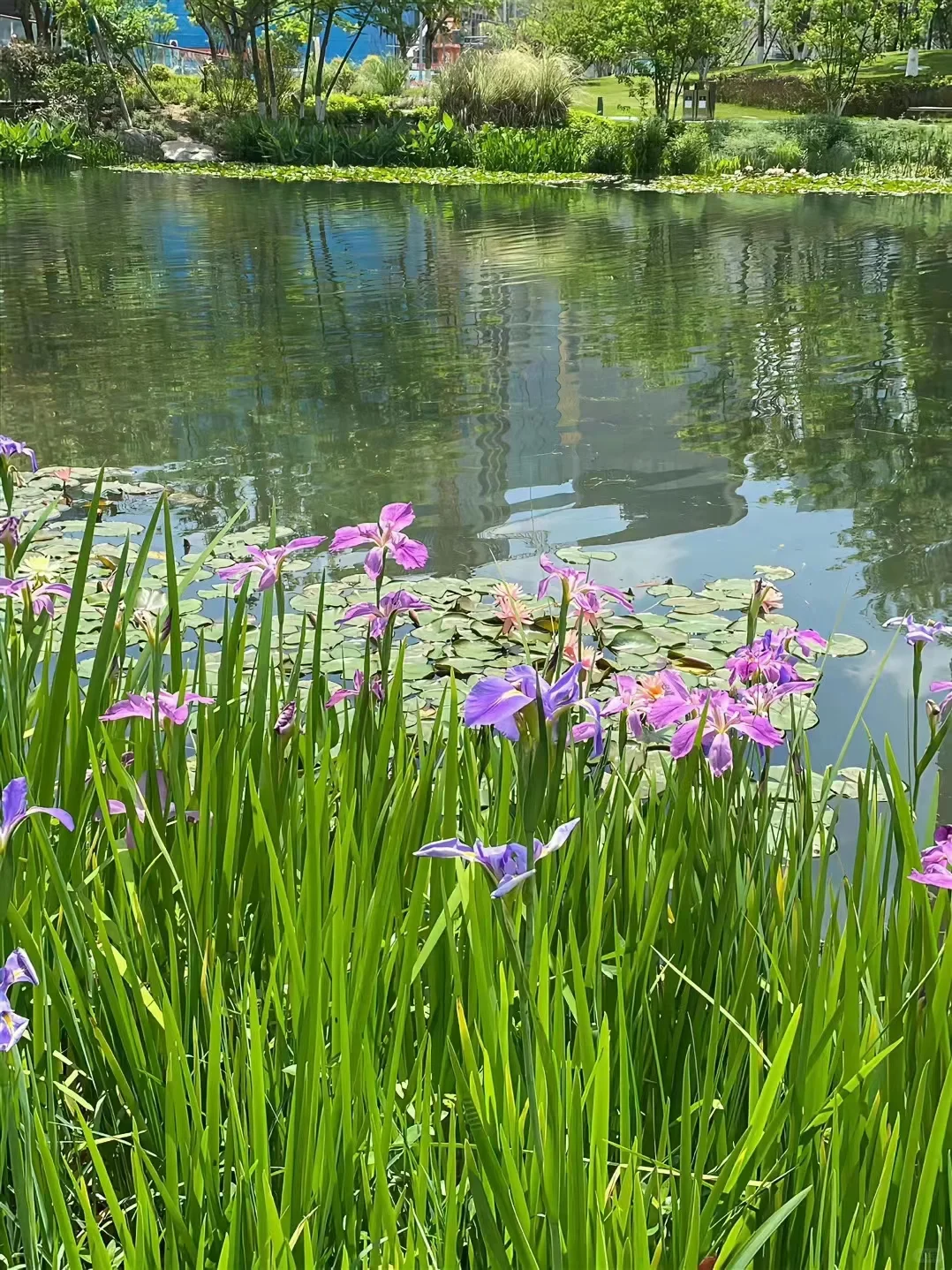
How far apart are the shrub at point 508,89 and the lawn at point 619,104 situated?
266 centimetres

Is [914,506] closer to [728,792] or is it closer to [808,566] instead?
[808,566]

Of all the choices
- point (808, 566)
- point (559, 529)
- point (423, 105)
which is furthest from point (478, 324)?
point (423, 105)

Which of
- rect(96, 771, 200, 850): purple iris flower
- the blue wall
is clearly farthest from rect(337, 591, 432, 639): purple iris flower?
the blue wall

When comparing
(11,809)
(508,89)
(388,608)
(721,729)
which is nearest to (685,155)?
(508,89)

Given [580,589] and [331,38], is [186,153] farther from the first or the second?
[580,589]

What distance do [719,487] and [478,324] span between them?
3.76 m

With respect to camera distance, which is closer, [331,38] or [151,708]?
[151,708]

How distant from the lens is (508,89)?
24938 mm

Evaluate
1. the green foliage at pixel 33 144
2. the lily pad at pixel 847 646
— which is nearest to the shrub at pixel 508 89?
the green foliage at pixel 33 144

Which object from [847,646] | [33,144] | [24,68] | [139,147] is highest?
[24,68]

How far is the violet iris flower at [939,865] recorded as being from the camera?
931 mm

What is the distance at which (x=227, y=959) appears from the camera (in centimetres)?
122

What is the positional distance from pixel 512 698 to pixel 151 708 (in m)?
0.61

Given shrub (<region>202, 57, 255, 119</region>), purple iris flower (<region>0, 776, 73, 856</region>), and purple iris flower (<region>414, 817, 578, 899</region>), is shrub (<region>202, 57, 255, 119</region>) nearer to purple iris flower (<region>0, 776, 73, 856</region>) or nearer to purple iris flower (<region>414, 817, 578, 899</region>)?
purple iris flower (<region>0, 776, 73, 856</region>)
